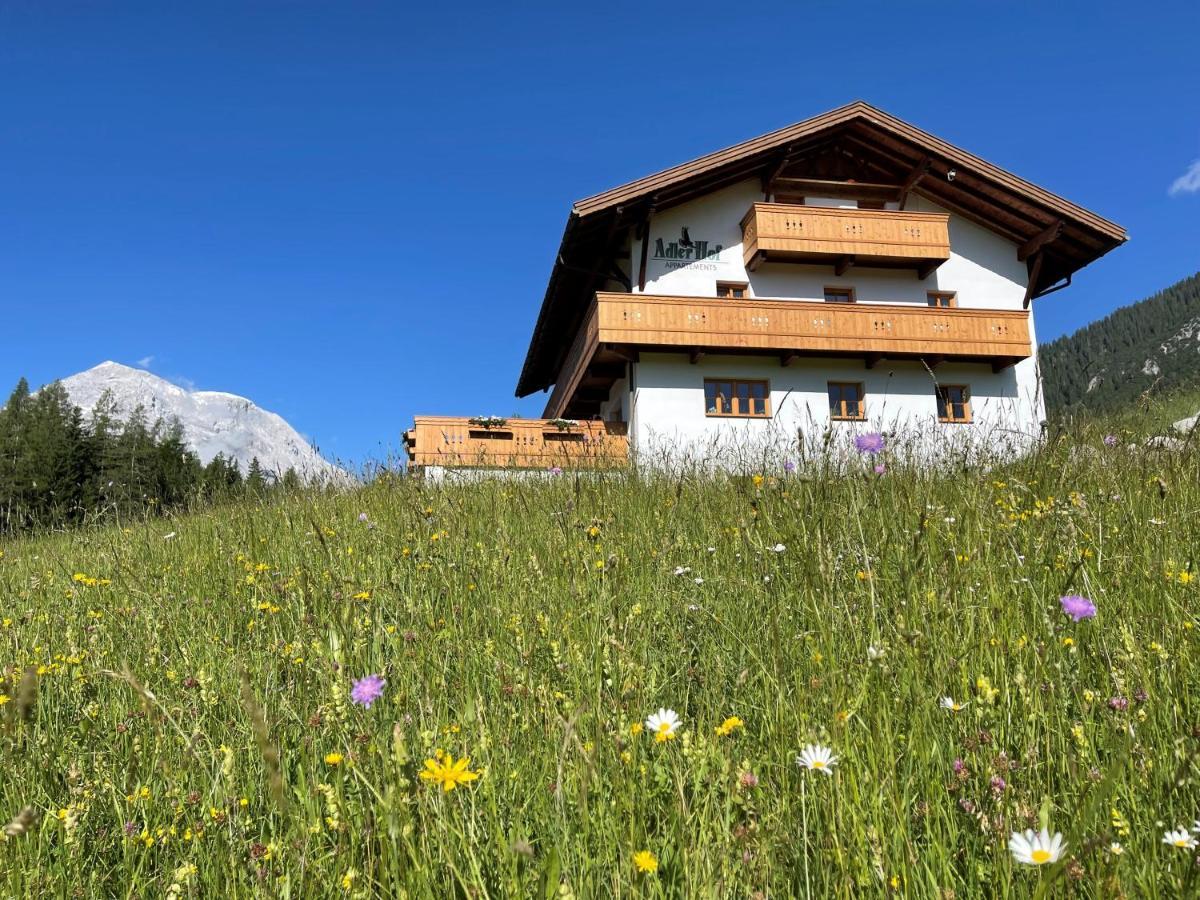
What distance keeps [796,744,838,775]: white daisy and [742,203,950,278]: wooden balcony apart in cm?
2058

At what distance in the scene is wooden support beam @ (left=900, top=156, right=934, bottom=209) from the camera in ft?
71.3

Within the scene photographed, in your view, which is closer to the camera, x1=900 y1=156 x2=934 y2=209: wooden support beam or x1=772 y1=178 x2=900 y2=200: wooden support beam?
x1=900 y1=156 x2=934 y2=209: wooden support beam

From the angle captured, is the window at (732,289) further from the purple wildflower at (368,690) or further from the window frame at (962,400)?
the purple wildflower at (368,690)

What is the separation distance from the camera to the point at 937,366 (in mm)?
21797

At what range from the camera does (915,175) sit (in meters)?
22.0

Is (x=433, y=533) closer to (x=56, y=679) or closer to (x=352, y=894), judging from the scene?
(x=56, y=679)

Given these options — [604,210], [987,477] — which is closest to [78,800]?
[987,477]

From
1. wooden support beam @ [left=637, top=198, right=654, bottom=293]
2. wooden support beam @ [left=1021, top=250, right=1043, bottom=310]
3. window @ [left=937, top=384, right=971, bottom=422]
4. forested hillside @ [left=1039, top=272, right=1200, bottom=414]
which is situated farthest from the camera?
forested hillside @ [left=1039, top=272, right=1200, bottom=414]

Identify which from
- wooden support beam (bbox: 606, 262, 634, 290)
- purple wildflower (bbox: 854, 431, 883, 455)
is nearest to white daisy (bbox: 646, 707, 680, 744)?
purple wildflower (bbox: 854, 431, 883, 455)

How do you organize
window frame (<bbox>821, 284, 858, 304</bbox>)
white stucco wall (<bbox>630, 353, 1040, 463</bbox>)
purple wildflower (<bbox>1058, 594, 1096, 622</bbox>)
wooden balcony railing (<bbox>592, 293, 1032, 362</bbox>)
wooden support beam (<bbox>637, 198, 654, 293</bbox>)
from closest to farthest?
purple wildflower (<bbox>1058, 594, 1096, 622</bbox>)
wooden balcony railing (<bbox>592, 293, 1032, 362</bbox>)
white stucco wall (<bbox>630, 353, 1040, 463</bbox>)
wooden support beam (<bbox>637, 198, 654, 293</bbox>)
window frame (<bbox>821, 284, 858, 304</bbox>)

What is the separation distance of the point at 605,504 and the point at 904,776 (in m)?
3.63

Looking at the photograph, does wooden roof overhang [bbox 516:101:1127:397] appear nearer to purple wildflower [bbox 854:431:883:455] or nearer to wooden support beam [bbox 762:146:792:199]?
wooden support beam [bbox 762:146:792:199]

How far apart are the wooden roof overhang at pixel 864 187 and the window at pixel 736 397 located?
4.69 m

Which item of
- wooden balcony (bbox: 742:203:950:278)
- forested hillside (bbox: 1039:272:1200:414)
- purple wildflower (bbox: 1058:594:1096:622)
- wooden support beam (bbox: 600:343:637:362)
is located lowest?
purple wildflower (bbox: 1058:594:1096:622)
